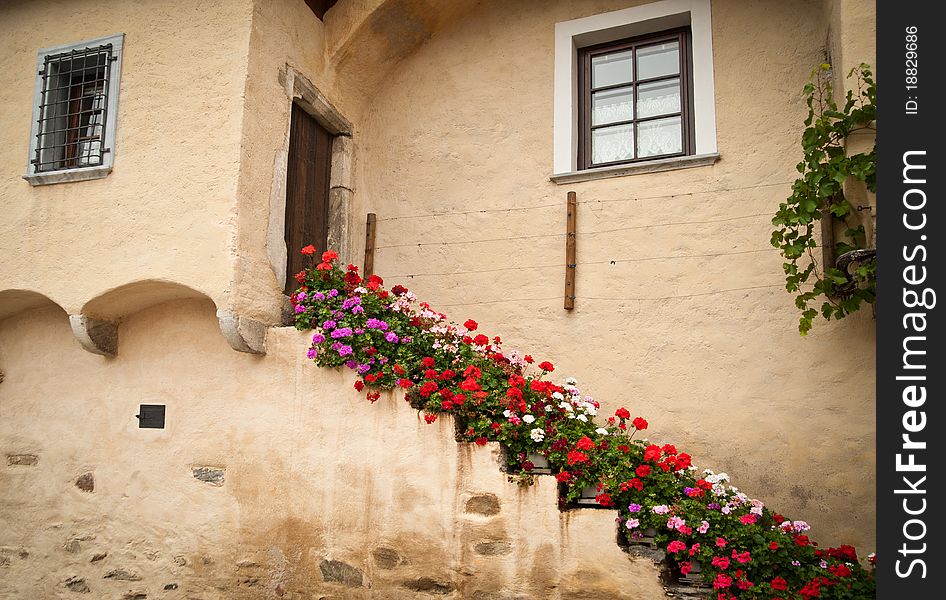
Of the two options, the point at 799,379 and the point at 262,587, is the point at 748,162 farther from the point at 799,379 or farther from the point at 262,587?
the point at 262,587

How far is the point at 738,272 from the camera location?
17.6 ft

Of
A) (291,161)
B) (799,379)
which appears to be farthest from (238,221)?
(799,379)

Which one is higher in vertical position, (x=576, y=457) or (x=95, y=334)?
(x=95, y=334)

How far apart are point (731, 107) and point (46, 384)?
540 centimetres

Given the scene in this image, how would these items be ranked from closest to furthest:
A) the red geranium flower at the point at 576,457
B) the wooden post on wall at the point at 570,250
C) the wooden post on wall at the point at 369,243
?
1. the red geranium flower at the point at 576,457
2. the wooden post on wall at the point at 570,250
3. the wooden post on wall at the point at 369,243

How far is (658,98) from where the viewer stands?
594cm

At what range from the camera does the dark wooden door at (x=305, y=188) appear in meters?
5.91

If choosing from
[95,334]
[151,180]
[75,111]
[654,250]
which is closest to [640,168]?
[654,250]

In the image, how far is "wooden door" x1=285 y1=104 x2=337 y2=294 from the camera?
19.4ft

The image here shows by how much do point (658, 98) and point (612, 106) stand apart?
0.35m

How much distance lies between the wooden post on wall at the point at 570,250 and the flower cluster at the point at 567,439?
55 cm

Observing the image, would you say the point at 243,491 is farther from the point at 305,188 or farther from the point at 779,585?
the point at 779,585

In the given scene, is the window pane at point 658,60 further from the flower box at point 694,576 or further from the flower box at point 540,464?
the flower box at point 694,576

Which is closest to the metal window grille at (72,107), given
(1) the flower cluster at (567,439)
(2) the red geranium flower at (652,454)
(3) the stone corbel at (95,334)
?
(3) the stone corbel at (95,334)
